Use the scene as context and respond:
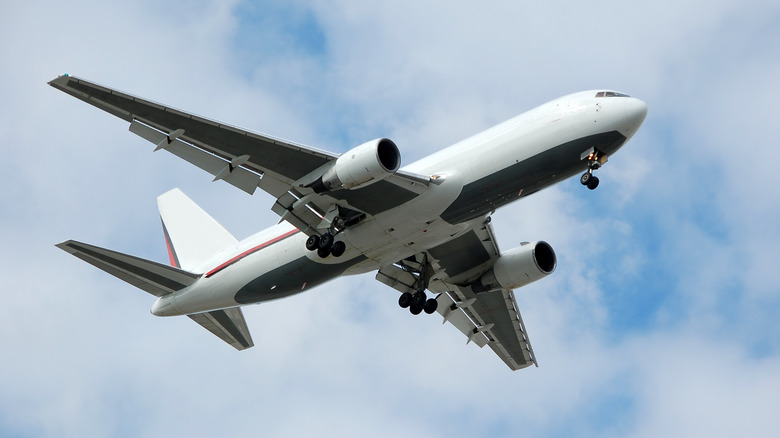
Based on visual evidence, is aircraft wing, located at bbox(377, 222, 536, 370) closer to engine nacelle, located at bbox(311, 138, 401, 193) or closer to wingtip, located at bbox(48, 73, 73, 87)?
engine nacelle, located at bbox(311, 138, 401, 193)

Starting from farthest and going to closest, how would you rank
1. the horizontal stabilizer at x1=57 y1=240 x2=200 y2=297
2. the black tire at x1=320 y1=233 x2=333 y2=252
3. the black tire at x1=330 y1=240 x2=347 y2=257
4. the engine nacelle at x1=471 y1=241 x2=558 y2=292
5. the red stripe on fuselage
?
the engine nacelle at x1=471 y1=241 x2=558 y2=292, the horizontal stabilizer at x1=57 y1=240 x2=200 y2=297, the red stripe on fuselage, the black tire at x1=330 y1=240 x2=347 y2=257, the black tire at x1=320 y1=233 x2=333 y2=252

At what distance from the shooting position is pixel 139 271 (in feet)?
127

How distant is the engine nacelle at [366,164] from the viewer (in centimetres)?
3150

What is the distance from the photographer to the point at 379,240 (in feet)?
115

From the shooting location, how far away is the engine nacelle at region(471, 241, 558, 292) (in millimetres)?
39938

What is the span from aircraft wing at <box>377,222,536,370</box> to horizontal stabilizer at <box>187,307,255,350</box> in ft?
20.7

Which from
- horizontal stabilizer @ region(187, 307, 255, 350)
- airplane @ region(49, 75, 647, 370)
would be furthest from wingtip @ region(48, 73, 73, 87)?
horizontal stabilizer @ region(187, 307, 255, 350)

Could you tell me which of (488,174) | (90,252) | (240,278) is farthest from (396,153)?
(90,252)

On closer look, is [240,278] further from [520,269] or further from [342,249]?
[520,269]

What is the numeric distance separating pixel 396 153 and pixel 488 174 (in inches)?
125

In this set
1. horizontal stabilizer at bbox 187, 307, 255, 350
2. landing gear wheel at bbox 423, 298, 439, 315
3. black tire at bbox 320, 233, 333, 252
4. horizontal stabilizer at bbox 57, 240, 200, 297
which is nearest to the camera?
black tire at bbox 320, 233, 333, 252

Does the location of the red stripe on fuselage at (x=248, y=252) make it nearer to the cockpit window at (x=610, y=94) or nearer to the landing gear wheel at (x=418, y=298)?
the landing gear wheel at (x=418, y=298)

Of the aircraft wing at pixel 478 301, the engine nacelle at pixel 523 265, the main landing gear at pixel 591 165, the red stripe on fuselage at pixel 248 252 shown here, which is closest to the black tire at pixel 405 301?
the aircraft wing at pixel 478 301

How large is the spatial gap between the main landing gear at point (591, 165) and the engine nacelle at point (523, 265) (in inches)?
304
